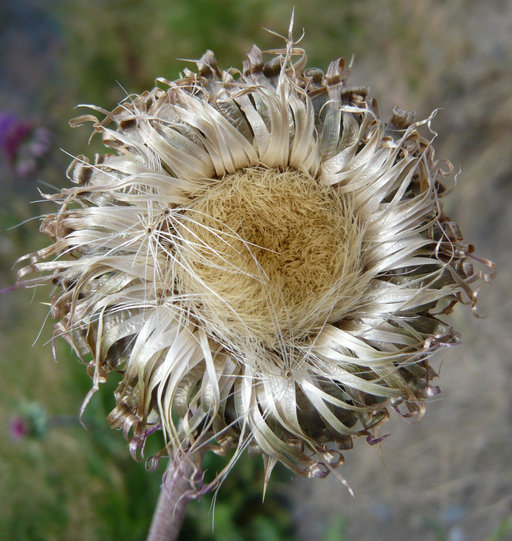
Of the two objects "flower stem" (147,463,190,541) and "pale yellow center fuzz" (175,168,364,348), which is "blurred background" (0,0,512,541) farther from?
"pale yellow center fuzz" (175,168,364,348)

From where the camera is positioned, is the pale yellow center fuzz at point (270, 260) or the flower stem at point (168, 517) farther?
the flower stem at point (168, 517)

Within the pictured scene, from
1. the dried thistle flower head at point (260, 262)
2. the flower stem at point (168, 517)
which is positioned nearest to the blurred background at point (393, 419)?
the flower stem at point (168, 517)

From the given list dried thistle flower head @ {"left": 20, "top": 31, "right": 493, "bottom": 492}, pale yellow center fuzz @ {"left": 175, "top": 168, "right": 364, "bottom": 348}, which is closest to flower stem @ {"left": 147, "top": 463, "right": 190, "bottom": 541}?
dried thistle flower head @ {"left": 20, "top": 31, "right": 493, "bottom": 492}

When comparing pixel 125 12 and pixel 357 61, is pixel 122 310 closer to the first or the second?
pixel 357 61

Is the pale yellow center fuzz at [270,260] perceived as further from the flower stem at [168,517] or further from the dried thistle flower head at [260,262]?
the flower stem at [168,517]

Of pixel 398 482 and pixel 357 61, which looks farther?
pixel 357 61

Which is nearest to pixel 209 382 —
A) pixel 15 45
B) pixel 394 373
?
pixel 394 373

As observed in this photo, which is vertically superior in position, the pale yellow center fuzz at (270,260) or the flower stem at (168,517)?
the pale yellow center fuzz at (270,260)
